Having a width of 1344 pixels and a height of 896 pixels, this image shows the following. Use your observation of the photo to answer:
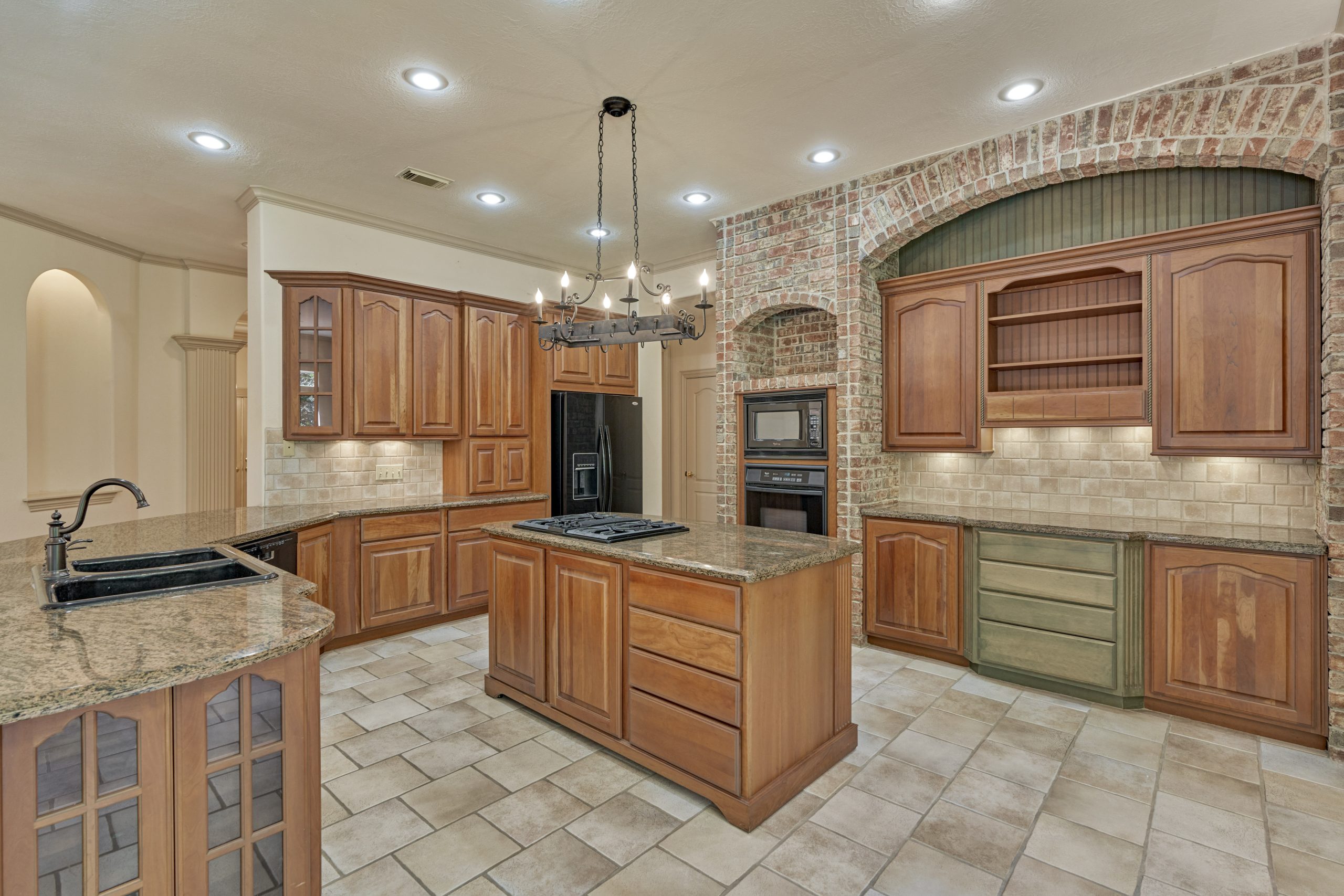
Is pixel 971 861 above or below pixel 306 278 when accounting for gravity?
below

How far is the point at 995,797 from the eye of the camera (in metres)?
2.39

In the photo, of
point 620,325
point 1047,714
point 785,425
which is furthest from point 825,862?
point 785,425

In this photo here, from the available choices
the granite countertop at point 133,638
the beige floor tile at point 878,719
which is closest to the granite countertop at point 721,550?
the beige floor tile at point 878,719

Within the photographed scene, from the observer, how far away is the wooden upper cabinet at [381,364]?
175 inches

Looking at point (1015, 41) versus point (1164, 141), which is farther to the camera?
point (1164, 141)

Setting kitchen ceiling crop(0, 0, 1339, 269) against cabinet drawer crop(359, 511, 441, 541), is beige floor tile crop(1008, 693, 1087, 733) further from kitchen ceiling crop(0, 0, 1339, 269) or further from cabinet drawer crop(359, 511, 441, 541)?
cabinet drawer crop(359, 511, 441, 541)

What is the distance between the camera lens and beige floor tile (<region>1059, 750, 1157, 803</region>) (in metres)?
2.42

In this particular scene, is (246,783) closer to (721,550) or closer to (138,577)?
(138,577)

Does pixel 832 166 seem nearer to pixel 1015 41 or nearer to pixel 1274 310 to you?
pixel 1015 41

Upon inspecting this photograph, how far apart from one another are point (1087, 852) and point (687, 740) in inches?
52.5

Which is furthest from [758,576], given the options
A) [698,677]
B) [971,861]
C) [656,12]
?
[656,12]

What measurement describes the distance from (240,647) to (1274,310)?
417cm

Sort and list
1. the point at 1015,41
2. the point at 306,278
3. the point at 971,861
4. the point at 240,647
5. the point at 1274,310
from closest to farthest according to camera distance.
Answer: the point at 240,647, the point at 971,861, the point at 1015,41, the point at 1274,310, the point at 306,278

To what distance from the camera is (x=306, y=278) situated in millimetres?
4281
